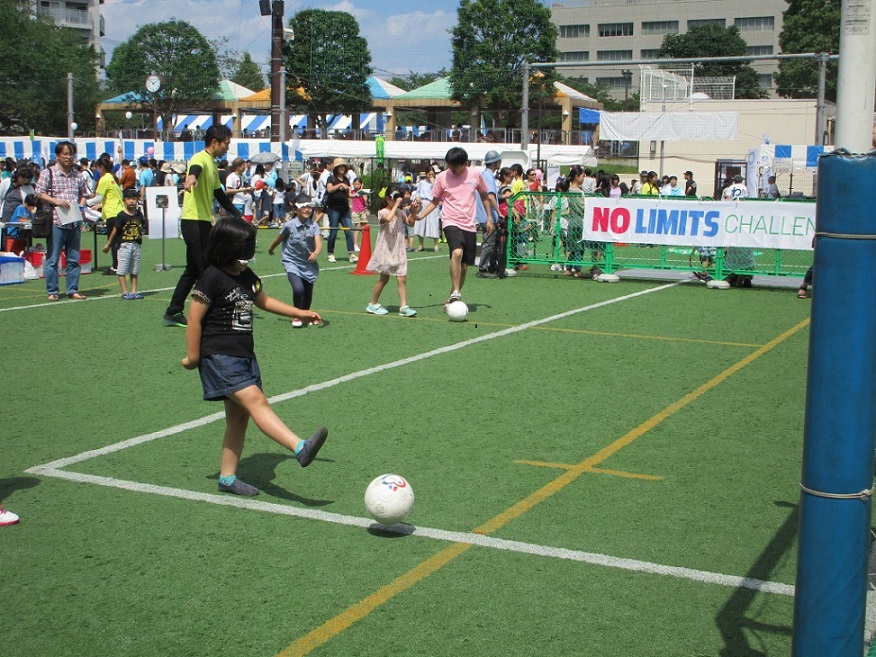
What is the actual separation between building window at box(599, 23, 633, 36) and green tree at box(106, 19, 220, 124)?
185 ft

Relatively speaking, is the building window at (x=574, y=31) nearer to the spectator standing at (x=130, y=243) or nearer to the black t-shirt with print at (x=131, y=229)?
the spectator standing at (x=130, y=243)

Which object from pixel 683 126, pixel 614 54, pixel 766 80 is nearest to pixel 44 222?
pixel 683 126

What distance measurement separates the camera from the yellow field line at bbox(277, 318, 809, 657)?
403 centimetres

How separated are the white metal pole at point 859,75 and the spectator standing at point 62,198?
36.8ft

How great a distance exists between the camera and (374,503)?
510 cm

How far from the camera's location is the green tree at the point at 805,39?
79812mm

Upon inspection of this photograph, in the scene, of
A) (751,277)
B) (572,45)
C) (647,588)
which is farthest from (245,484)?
(572,45)

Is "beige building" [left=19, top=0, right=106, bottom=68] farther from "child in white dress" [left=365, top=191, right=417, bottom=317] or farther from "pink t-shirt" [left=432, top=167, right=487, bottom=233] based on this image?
"child in white dress" [left=365, top=191, right=417, bottom=317]

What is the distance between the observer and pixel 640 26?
122125 mm

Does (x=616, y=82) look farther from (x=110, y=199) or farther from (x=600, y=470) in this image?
(x=600, y=470)

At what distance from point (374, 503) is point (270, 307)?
144 cm

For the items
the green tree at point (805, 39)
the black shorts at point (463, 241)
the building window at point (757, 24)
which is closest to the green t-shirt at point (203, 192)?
the black shorts at point (463, 241)

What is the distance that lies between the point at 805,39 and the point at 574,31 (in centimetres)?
4909

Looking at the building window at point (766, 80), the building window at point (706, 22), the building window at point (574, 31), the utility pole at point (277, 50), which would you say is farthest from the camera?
the building window at point (574, 31)
